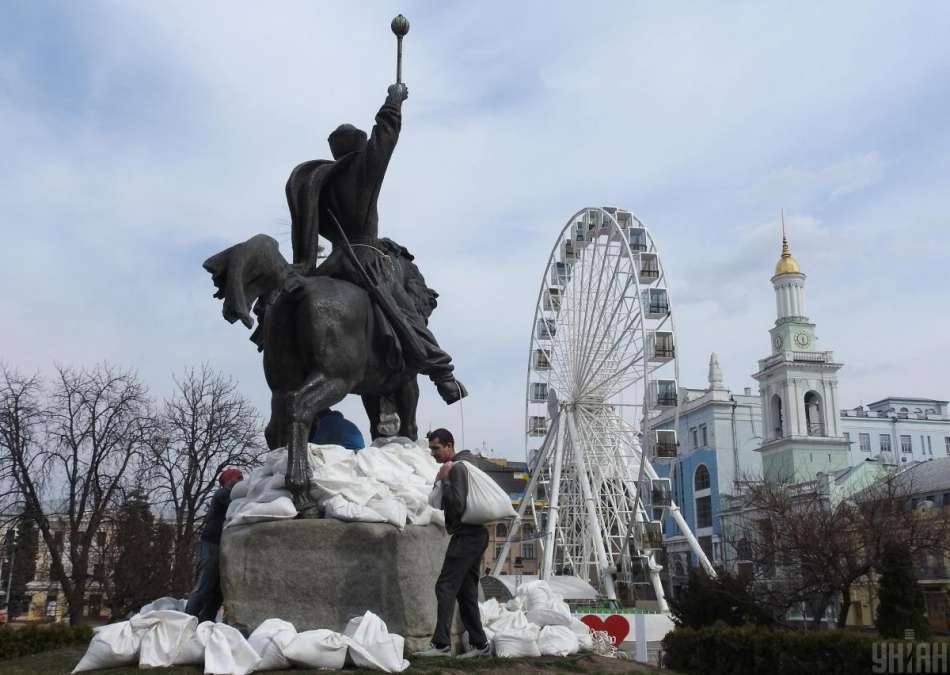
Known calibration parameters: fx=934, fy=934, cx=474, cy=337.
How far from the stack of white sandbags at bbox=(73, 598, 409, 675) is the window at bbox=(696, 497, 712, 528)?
64444mm

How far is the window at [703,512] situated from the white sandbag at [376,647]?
64.3 m

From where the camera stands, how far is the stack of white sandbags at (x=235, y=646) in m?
5.84

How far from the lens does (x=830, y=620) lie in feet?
131

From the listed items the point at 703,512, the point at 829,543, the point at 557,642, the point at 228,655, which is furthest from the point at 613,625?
the point at 703,512

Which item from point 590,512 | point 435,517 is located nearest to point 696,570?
point 435,517

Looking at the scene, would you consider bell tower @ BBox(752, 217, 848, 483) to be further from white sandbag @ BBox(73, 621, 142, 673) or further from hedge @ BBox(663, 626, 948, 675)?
white sandbag @ BBox(73, 621, 142, 673)

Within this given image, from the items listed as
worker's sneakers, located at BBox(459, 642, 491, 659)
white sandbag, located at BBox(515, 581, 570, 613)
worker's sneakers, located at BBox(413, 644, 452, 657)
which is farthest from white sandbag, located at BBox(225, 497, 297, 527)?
white sandbag, located at BBox(515, 581, 570, 613)

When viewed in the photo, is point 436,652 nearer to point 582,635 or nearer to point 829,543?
point 582,635

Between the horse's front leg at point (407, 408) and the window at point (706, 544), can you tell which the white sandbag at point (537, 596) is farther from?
the window at point (706, 544)

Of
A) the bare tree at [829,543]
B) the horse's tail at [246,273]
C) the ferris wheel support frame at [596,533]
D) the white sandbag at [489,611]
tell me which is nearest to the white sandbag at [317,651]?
the white sandbag at [489,611]

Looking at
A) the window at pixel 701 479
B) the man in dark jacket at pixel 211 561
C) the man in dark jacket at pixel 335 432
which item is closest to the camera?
the man in dark jacket at pixel 211 561

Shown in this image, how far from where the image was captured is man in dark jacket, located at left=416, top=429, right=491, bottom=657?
6.34 m

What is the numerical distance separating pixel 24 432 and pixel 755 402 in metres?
57.8

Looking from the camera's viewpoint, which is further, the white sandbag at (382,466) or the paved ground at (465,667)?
the white sandbag at (382,466)
